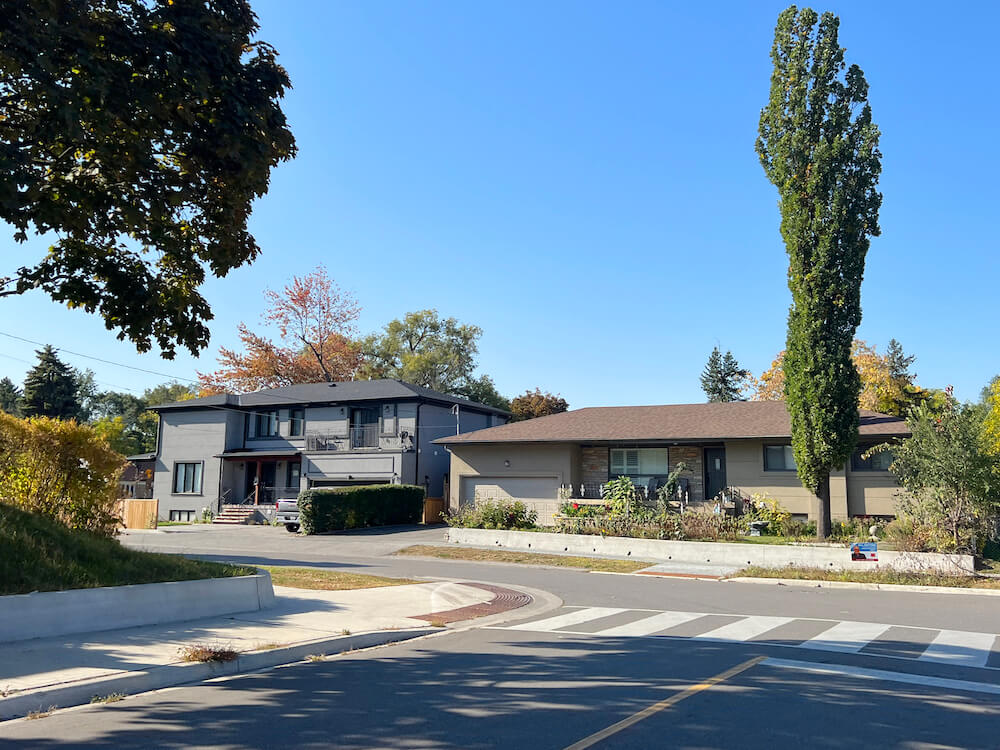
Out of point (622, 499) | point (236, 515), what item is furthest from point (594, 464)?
point (236, 515)

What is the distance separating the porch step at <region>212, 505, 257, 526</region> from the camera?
4062 cm

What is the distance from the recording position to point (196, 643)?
936 centimetres

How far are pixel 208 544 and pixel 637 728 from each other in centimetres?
2528

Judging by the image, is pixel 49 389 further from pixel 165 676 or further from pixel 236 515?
pixel 165 676

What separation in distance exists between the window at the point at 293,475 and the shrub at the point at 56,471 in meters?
29.4

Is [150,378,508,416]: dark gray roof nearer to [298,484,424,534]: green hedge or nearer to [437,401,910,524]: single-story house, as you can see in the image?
[298,484,424,534]: green hedge

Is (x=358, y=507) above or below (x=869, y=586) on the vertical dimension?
above

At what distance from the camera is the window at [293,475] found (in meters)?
43.0

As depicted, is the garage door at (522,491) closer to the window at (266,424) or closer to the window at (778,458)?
the window at (778,458)

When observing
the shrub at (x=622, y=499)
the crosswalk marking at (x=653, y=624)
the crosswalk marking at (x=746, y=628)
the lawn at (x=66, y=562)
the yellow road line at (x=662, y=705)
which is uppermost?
the shrub at (x=622, y=499)

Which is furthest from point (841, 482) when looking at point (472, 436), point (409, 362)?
point (409, 362)

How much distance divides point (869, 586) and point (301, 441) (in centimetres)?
3088

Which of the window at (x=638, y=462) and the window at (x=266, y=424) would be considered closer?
the window at (x=638, y=462)

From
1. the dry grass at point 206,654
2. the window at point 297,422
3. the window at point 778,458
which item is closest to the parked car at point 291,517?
the window at point 297,422
